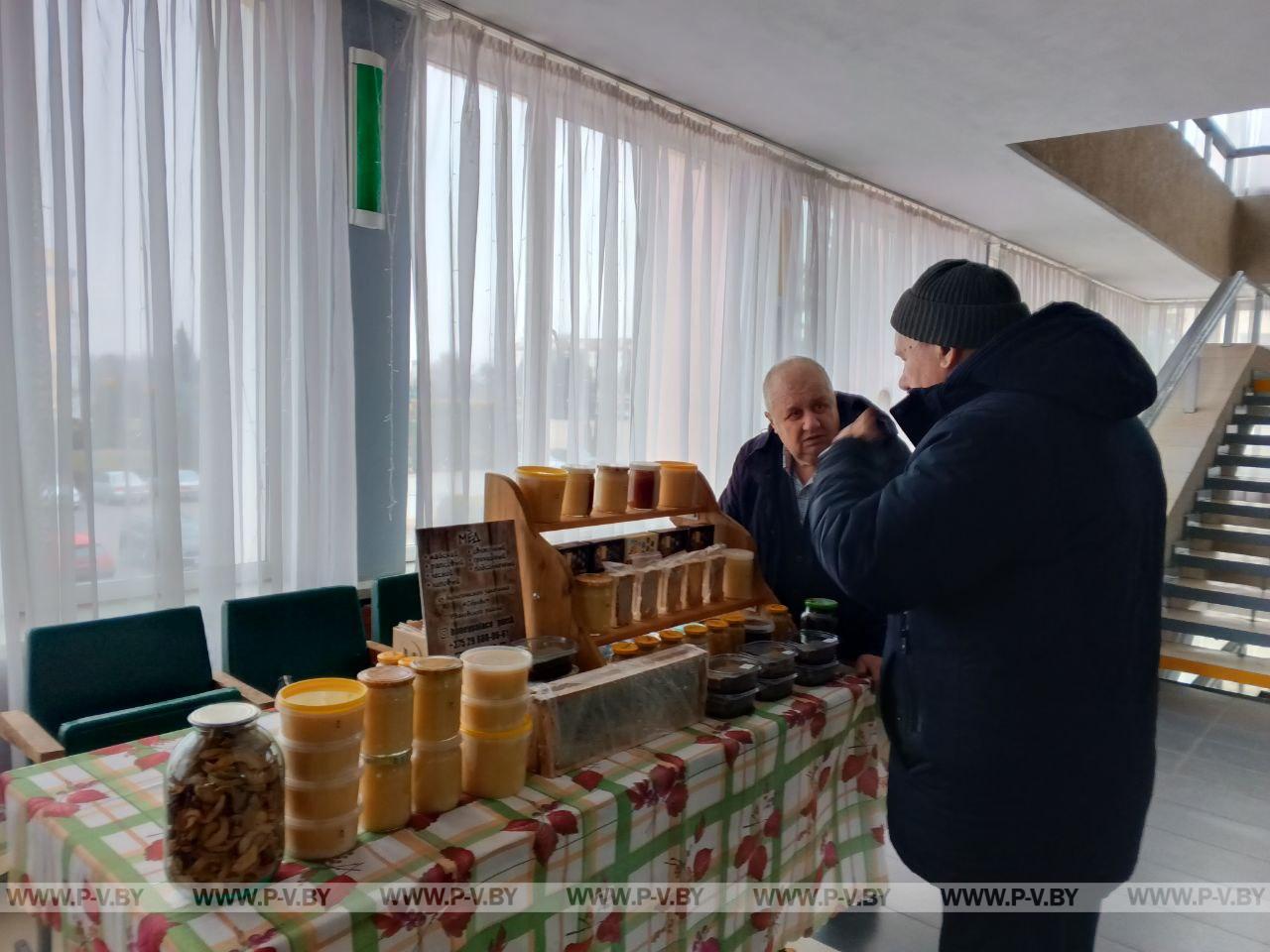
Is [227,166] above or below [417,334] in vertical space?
above

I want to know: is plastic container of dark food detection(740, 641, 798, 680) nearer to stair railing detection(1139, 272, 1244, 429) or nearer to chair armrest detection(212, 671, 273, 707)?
chair armrest detection(212, 671, 273, 707)

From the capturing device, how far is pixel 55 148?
218cm

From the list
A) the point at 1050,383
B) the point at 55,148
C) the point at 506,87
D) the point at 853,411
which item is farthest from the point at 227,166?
the point at 1050,383

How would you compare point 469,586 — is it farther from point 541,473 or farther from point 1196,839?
point 1196,839

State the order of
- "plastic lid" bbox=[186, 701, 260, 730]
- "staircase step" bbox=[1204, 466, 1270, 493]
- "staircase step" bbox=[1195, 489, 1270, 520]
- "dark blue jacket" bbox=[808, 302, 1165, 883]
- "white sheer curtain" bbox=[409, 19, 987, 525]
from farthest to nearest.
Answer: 1. "staircase step" bbox=[1204, 466, 1270, 493]
2. "staircase step" bbox=[1195, 489, 1270, 520]
3. "white sheer curtain" bbox=[409, 19, 987, 525]
4. "dark blue jacket" bbox=[808, 302, 1165, 883]
5. "plastic lid" bbox=[186, 701, 260, 730]

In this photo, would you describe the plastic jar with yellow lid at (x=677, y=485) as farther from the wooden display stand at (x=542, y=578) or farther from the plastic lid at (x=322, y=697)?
the plastic lid at (x=322, y=697)

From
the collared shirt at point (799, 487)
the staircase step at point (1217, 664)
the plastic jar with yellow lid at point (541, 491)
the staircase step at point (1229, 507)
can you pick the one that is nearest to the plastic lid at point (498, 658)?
the plastic jar with yellow lid at point (541, 491)

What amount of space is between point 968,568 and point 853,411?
103 centimetres

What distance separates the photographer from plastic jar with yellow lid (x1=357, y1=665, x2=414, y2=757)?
119 centimetres

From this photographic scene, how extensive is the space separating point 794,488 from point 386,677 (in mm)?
1440

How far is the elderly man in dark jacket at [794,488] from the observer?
83.3 inches

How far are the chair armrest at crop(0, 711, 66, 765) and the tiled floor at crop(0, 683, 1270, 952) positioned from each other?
0.39 metres

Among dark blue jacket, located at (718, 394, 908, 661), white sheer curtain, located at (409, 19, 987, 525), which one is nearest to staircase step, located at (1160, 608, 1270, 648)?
white sheer curtain, located at (409, 19, 987, 525)

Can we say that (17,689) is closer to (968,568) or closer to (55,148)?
(55,148)
